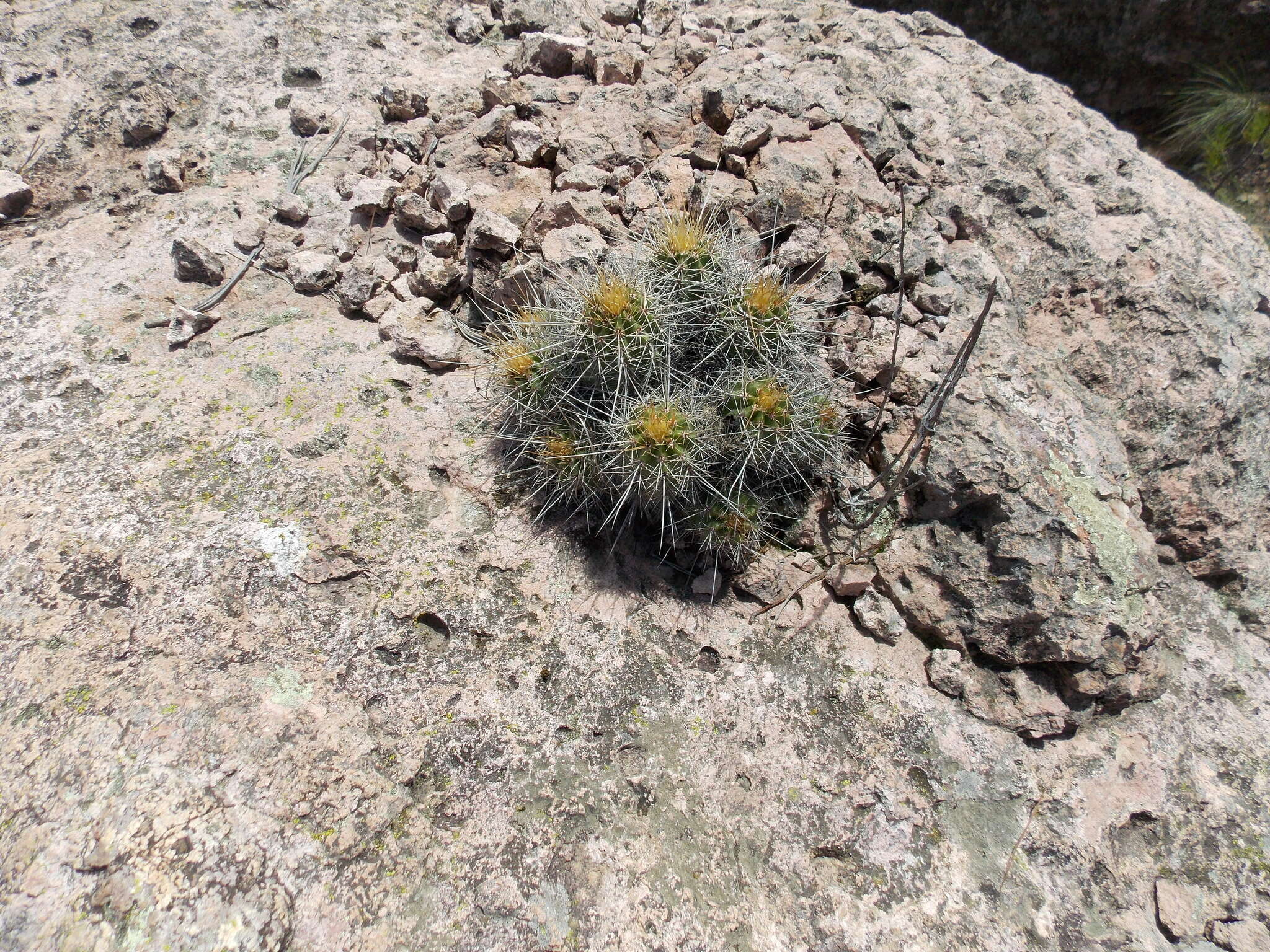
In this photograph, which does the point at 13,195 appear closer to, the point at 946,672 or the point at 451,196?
the point at 451,196

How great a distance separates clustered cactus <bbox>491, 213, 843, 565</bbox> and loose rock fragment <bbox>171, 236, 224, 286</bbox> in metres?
1.40

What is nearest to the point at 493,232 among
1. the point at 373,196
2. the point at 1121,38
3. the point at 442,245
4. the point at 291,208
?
the point at 442,245

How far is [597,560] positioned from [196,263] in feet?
7.04

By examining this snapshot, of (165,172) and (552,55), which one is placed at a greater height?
(552,55)

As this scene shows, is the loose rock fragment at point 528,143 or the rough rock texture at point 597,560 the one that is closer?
the rough rock texture at point 597,560

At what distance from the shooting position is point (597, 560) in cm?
265

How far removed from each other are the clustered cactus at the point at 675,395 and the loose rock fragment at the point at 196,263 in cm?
140

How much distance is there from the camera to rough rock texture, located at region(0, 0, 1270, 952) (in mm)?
2006

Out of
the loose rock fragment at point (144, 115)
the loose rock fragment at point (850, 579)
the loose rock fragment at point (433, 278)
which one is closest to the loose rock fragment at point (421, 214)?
the loose rock fragment at point (433, 278)

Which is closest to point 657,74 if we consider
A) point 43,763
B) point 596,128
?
point 596,128

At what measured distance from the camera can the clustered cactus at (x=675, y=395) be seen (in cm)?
244

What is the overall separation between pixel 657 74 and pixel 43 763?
142 inches

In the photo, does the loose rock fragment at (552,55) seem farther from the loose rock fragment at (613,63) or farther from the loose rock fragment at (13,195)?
the loose rock fragment at (13,195)

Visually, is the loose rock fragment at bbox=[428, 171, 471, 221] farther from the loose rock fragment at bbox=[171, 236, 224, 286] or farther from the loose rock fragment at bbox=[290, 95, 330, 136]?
the loose rock fragment at bbox=[171, 236, 224, 286]
